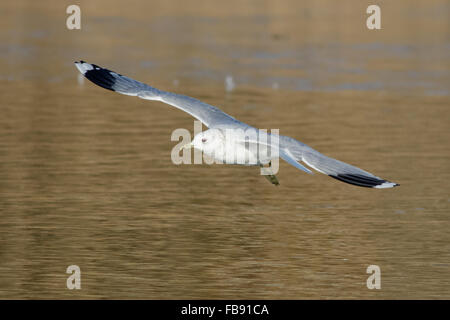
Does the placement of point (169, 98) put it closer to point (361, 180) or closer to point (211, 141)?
point (211, 141)

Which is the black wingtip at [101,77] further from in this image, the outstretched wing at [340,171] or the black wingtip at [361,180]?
the black wingtip at [361,180]

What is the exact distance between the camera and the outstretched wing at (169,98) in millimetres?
11031

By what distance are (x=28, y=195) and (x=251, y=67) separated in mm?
12869

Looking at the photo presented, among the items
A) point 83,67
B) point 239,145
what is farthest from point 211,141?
point 83,67

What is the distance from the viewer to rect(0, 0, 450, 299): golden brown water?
32.1 feet

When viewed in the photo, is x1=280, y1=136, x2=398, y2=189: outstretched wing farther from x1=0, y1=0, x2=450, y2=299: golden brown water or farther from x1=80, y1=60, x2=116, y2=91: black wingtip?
x1=80, y1=60, x2=116, y2=91: black wingtip

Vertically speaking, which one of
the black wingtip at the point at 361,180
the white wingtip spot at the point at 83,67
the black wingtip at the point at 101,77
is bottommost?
the black wingtip at the point at 361,180

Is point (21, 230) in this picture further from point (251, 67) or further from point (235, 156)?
point (251, 67)

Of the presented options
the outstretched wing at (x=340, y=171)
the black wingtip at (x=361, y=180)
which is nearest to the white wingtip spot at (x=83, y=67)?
the outstretched wing at (x=340, y=171)

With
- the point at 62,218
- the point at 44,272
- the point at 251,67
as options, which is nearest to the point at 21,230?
the point at 62,218

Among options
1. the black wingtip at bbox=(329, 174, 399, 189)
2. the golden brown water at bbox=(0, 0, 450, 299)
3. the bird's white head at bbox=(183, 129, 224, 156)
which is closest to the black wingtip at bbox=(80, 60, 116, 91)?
the golden brown water at bbox=(0, 0, 450, 299)

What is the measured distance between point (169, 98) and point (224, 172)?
3.37m

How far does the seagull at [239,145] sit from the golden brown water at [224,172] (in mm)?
1058

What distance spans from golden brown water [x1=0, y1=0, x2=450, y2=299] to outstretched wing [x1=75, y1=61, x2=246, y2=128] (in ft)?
4.05
